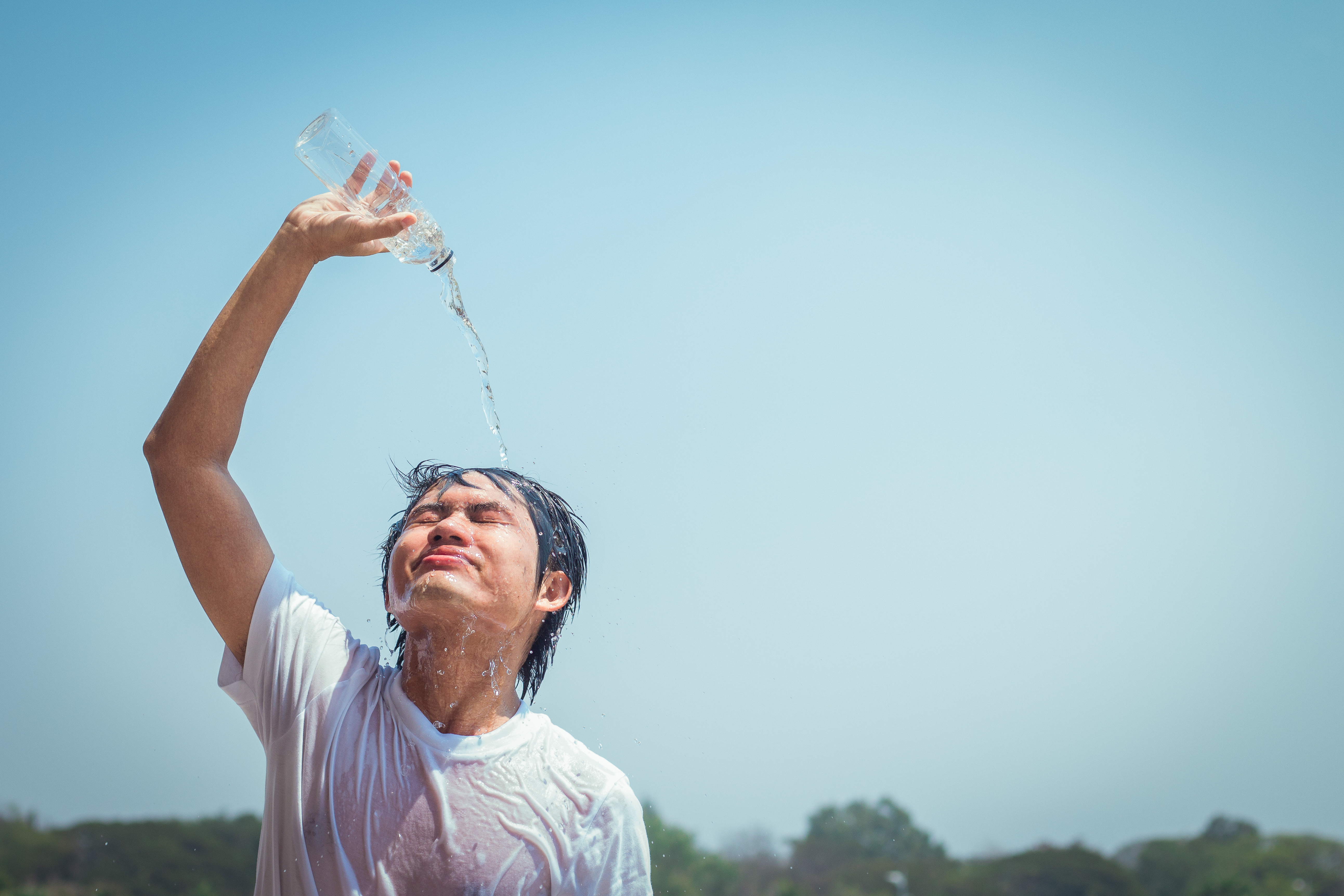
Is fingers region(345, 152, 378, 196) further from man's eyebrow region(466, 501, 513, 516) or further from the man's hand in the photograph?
man's eyebrow region(466, 501, 513, 516)

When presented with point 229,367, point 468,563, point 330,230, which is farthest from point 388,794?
point 330,230

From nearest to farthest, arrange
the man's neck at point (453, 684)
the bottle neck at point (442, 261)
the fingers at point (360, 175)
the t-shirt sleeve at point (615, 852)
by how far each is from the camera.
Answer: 1. the t-shirt sleeve at point (615, 852)
2. the man's neck at point (453, 684)
3. the fingers at point (360, 175)
4. the bottle neck at point (442, 261)

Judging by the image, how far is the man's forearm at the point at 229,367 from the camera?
302cm

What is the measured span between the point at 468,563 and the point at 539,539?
0.49m

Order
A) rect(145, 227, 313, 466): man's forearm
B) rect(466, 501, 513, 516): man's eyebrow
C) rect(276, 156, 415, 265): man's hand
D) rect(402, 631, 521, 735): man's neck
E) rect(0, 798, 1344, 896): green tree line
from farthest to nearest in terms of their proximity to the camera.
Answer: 1. rect(0, 798, 1344, 896): green tree line
2. rect(466, 501, 513, 516): man's eyebrow
3. rect(402, 631, 521, 735): man's neck
4. rect(276, 156, 415, 265): man's hand
5. rect(145, 227, 313, 466): man's forearm

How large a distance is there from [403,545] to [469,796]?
3.11ft

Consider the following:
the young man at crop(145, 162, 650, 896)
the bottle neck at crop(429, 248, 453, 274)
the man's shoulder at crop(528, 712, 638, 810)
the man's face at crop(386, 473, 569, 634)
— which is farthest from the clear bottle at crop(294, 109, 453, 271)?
the man's shoulder at crop(528, 712, 638, 810)

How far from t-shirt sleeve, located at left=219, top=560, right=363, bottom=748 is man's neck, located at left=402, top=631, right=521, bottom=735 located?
10.6 inches

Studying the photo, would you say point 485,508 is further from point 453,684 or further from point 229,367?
point 229,367

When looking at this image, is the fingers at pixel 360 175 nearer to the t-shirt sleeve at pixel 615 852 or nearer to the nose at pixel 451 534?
the nose at pixel 451 534

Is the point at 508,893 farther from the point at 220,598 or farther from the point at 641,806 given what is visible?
the point at 220,598

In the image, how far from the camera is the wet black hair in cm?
396

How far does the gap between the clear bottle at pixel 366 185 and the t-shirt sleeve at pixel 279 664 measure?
4.43ft

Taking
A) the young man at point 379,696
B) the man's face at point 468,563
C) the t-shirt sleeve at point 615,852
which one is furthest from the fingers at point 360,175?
the t-shirt sleeve at point 615,852
